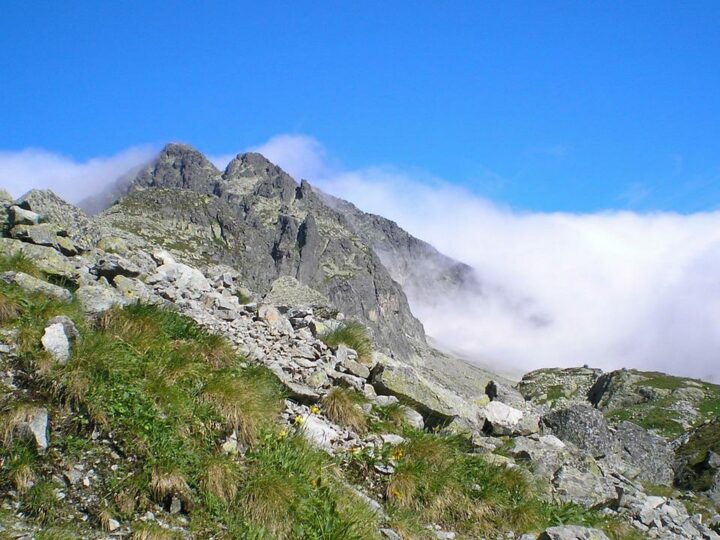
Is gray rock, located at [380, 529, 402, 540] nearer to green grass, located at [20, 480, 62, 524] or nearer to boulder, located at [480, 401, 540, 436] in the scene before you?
green grass, located at [20, 480, 62, 524]

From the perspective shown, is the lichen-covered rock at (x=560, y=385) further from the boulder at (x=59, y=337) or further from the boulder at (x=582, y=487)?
the boulder at (x=59, y=337)

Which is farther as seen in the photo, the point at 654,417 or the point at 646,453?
the point at 654,417

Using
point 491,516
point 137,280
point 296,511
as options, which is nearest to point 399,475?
point 491,516

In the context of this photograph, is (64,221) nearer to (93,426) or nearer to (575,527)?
(93,426)

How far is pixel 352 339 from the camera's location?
14383mm

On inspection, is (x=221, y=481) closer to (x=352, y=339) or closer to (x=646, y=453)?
(x=352, y=339)

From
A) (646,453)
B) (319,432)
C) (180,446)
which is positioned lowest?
(180,446)

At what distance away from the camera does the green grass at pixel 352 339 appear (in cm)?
1410

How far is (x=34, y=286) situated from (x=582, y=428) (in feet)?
50.2

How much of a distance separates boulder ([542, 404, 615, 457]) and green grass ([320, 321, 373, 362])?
6282 millimetres

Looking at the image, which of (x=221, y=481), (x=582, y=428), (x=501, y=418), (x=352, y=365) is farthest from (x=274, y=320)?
(x=582, y=428)

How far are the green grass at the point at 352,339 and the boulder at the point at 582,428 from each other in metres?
6.28

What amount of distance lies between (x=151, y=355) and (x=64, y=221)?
11.2 meters

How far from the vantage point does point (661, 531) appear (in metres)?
12.6
